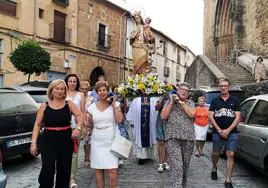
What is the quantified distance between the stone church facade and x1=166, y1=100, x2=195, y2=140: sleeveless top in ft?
63.0

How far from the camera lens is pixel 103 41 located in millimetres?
31969

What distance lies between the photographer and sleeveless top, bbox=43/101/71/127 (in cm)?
503

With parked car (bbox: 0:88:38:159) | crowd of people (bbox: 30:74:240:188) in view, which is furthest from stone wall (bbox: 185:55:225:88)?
crowd of people (bbox: 30:74:240:188)

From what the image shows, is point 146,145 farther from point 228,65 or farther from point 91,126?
point 228,65

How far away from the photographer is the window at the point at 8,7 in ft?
70.5

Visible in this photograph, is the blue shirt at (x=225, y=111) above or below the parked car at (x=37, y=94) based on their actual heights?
below

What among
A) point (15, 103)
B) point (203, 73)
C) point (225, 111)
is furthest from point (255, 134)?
point (203, 73)

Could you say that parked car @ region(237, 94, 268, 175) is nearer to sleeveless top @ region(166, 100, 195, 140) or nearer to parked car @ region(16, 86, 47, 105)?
sleeveless top @ region(166, 100, 195, 140)

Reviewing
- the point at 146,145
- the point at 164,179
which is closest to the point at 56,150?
the point at 164,179

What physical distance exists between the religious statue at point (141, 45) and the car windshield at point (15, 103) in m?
3.52

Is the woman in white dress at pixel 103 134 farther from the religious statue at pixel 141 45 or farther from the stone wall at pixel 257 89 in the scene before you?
the stone wall at pixel 257 89

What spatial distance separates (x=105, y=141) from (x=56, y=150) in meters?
0.67

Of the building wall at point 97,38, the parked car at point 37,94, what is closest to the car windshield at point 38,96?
the parked car at point 37,94

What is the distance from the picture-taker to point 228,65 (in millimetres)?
24641
